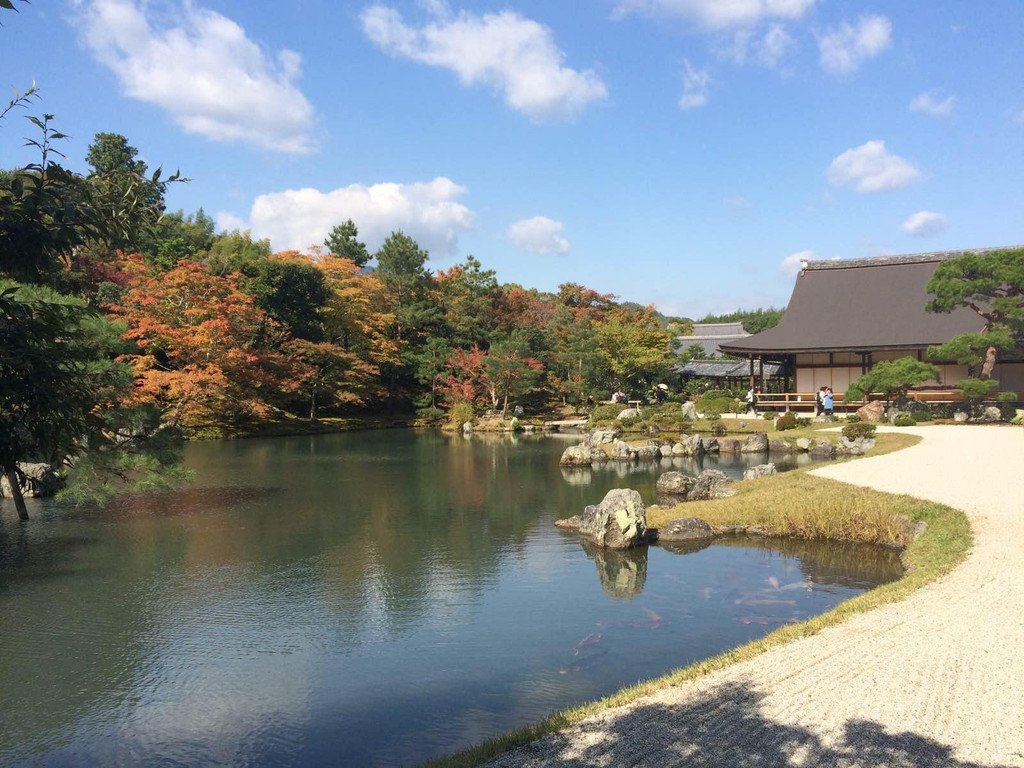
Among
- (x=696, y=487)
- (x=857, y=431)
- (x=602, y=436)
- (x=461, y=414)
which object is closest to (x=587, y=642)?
(x=696, y=487)

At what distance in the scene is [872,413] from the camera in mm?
22000

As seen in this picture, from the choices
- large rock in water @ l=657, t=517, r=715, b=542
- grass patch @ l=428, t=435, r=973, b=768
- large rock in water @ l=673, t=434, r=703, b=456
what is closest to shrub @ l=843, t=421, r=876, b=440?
large rock in water @ l=673, t=434, r=703, b=456

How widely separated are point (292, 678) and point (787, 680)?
3879 mm

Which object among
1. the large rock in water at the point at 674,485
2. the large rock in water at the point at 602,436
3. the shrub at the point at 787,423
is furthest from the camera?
the large rock in water at the point at 602,436

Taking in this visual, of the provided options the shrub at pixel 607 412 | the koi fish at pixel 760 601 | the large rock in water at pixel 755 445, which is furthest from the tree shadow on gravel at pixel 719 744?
the shrub at pixel 607 412

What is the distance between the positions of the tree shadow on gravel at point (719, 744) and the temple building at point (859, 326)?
75.2 feet

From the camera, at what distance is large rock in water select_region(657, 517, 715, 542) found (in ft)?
34.0

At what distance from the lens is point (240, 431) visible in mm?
26750

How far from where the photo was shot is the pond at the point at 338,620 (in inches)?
211

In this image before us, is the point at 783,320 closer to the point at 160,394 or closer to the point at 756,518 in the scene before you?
the point at 756,518

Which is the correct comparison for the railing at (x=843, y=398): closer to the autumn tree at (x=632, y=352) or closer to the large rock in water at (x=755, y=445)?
the autumn tree at (x=632, y=352)

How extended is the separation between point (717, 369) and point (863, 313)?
33.1 feet

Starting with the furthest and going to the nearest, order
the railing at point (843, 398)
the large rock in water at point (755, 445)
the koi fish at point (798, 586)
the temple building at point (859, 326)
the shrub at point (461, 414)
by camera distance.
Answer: the shrub at point (461, 414), the temple building at point (859, 326), the railing at point (843, 398), the large rock in water at point (755, 445), the koi fish at point (798, 586)

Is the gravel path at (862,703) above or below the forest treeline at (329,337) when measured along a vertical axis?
below
